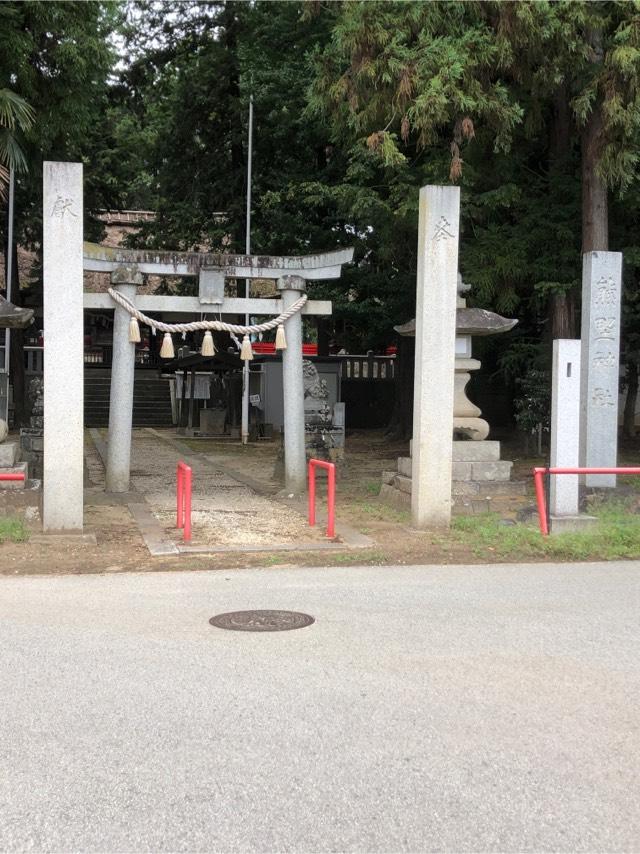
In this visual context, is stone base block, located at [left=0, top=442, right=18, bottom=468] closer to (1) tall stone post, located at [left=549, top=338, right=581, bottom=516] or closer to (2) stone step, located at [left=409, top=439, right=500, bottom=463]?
(2) stone step, located at [left=409, top=439, right=500, bottom=463]

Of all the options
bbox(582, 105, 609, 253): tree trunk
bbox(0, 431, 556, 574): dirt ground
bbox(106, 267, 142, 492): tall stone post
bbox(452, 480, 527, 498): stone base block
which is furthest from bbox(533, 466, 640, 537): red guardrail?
bbox(106, 267, 142, 492): tall stone post

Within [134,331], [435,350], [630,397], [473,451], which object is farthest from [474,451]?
[630,397]

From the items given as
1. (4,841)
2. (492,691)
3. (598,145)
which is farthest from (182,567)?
(598,145)

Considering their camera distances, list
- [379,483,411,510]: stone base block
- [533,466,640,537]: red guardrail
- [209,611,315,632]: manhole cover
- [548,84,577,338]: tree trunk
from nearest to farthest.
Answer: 1. [209,611,315,632]: manhole cover
2. [533,466,640,537]: red guardrail
3. [379,483,411,510]: stone base block
4. [548,84,577,338]: tree trunk

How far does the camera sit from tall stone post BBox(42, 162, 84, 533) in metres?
9.16

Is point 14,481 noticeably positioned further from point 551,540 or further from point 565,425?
point 565,425

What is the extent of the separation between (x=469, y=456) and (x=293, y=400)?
3.10 m

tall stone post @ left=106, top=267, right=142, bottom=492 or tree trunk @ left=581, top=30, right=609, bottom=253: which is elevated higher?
tree trunk @ left=581, top=30, right=609, bottom=253

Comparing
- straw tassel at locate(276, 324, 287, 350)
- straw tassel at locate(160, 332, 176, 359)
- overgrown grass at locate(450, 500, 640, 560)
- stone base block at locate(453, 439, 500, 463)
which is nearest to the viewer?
overgrown grass at locate(450, 500, 640, 560)

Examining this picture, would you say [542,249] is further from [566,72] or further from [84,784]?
[84,784]

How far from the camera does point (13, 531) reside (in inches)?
358

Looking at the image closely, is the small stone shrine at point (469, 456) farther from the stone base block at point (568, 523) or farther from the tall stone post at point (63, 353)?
the tall stone post at point (63, 353)

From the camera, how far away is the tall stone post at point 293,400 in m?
13.5

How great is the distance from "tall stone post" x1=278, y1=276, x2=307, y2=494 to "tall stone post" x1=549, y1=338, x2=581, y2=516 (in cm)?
471
